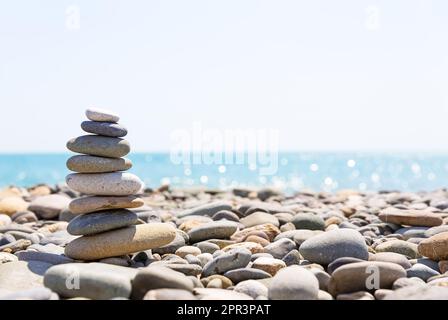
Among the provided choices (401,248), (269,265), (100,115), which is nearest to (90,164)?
(100,115)

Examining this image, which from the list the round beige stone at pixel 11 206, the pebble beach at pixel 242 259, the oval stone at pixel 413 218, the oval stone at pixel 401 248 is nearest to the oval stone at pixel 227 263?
the pebble beach at pixel 242 259

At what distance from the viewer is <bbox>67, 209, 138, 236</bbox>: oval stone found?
14.8ft

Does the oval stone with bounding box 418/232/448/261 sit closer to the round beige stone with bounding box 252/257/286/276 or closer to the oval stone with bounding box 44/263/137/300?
the round beige stone with bounding box 252/257/286/276

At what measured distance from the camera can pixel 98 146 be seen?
454 cm

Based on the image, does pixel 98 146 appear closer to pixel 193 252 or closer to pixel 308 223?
pixel 193 252

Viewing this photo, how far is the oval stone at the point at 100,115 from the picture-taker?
15.0ft

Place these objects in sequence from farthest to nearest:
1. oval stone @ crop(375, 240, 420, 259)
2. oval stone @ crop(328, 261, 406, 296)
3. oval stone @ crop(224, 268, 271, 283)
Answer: oval stone @ crop(375, 240, 420, 259) → oval stone @ crop(224, 268, 271, 283) → oval stone @ crop(328, 261, 406, 296)

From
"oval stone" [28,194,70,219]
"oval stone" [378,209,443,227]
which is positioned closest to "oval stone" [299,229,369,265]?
"oval stone" [378,209,443,227]

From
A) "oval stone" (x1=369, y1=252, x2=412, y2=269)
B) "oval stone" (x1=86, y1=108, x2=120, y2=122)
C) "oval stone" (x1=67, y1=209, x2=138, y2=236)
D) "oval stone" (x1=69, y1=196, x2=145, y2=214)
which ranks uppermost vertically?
"oval stone" (x1=86, y1=108, x2=120, y2=122)

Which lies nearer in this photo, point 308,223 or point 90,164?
point 90,164

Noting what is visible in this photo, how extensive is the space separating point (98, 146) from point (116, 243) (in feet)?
2.49

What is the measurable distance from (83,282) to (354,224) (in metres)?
3.64
